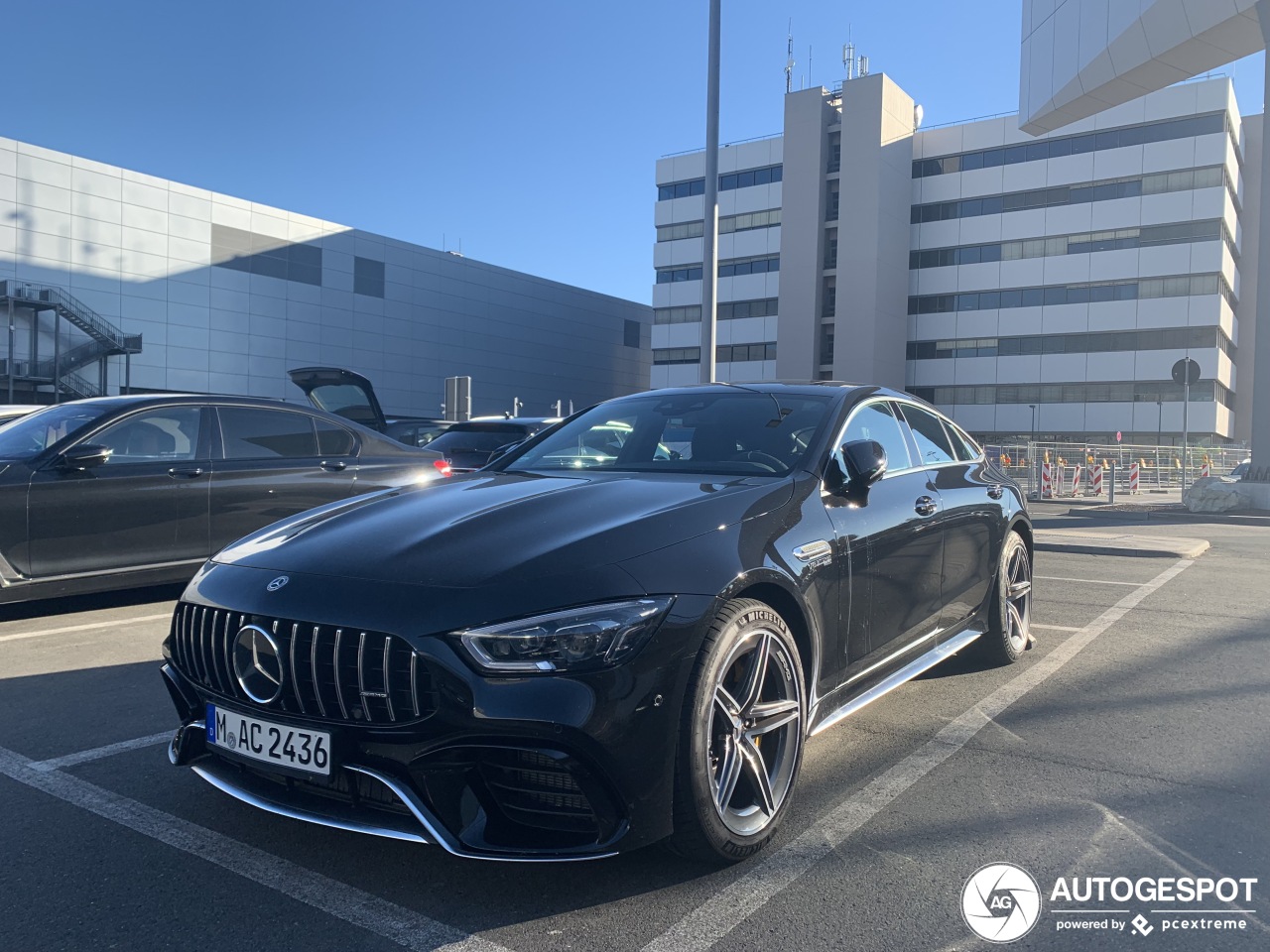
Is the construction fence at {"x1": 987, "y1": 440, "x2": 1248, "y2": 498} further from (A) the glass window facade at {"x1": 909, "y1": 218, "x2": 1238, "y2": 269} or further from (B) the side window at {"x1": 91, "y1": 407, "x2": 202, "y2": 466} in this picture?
(B) the side window at {"x1": 91, "y1": 407, "x2": 202, "y2": 466}

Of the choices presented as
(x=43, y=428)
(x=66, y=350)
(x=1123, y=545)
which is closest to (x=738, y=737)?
(x=43, y=428)

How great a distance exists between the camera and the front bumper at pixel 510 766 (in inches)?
90.4

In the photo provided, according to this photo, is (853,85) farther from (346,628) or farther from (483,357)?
(346,628)

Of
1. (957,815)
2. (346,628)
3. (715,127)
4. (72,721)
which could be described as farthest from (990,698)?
(715,127)

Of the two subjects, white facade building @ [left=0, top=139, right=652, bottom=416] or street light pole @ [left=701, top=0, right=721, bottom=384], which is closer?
street light pole @ [left=701, top=0, right=721, bottom=384]

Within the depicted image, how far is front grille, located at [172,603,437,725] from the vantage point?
7.75 ft

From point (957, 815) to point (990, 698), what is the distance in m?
1.61

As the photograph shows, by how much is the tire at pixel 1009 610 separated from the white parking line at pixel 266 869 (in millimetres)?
3592

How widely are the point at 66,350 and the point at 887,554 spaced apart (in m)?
47.0

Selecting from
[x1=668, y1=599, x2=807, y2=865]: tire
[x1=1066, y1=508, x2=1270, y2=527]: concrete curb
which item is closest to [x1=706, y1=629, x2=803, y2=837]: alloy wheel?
[x1=668, y1=599, x2=807, y2=865]: tire

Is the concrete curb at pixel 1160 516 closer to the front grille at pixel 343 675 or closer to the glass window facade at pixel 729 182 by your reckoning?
the front grille at pixel 343 675

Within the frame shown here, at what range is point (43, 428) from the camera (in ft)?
20.5

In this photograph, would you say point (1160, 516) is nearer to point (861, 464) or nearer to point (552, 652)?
point (861, 464)

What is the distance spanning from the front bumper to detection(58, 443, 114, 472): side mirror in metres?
4.46
